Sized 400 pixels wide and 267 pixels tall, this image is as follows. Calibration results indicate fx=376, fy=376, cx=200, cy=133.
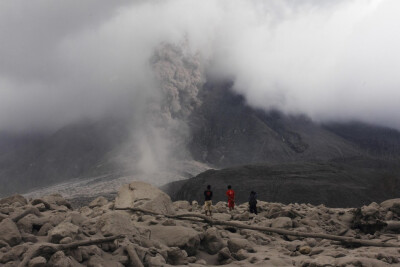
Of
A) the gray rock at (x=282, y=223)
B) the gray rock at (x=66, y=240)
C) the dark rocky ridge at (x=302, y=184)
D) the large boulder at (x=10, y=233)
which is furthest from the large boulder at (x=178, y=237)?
the dark rocky ridge at (x=302, y=184)

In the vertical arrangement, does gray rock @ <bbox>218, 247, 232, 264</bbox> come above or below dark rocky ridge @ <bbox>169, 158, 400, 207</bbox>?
above

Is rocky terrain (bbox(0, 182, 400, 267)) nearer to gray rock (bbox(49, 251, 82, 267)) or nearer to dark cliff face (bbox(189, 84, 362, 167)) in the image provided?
gray rock (bbox(49, 251, 82, 267))

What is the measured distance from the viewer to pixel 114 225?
604 centimetres

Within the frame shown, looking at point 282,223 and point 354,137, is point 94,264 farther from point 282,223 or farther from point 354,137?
point 354,137

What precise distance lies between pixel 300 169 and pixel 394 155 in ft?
230

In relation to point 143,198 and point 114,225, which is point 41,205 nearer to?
point 143,198

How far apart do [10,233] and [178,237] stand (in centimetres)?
276

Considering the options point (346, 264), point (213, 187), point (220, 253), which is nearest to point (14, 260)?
point (220, 253)

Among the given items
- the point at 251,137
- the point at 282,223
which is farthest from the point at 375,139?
the point at 282,223

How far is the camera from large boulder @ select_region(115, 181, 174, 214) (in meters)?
9.48

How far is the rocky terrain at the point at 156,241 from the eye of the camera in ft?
15.8

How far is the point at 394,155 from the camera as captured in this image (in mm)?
123938

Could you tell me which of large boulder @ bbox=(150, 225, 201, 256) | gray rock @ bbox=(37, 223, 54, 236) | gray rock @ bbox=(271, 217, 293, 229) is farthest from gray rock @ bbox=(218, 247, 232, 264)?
gray rock @ bbox=(271, 217, 293, 229)

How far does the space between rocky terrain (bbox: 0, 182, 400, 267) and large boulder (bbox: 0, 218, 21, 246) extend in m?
0.01
